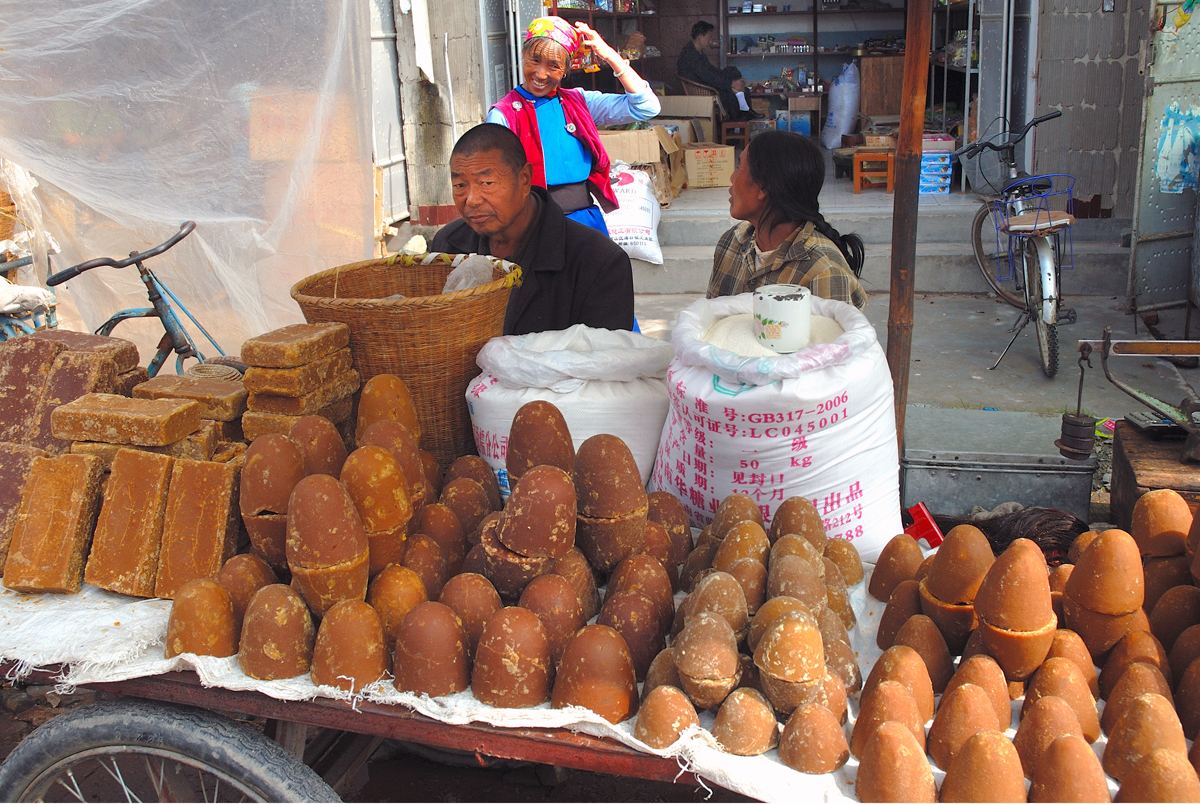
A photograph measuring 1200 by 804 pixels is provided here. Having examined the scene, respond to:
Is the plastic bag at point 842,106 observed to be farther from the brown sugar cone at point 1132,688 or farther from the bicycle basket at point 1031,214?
the brown sugar cone at point 1132,688

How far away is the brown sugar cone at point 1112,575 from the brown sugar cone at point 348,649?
1.20 metres

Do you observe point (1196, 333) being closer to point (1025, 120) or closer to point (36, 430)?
point (1025, 120)

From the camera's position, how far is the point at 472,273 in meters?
2.63

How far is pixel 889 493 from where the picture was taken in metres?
2.14

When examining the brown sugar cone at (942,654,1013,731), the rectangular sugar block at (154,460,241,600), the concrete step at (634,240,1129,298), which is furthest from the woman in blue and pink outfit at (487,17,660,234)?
the brown sugar cone at (942,654,1013,731)

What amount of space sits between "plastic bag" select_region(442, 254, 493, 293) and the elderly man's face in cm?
23

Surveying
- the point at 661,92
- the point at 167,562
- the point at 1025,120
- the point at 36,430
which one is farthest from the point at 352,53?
the point at 661,92

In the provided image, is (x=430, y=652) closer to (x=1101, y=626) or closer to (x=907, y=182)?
(x=1101, y=626)

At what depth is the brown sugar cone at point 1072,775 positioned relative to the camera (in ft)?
3.74

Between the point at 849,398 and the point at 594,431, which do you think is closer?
the point at 849,398

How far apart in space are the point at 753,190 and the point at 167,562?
2150 millimetres

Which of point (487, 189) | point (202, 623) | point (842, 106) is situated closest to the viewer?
point (202, 623)

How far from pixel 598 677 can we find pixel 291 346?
1.02m

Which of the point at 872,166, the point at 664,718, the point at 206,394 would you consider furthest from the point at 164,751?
the point at 872,166
